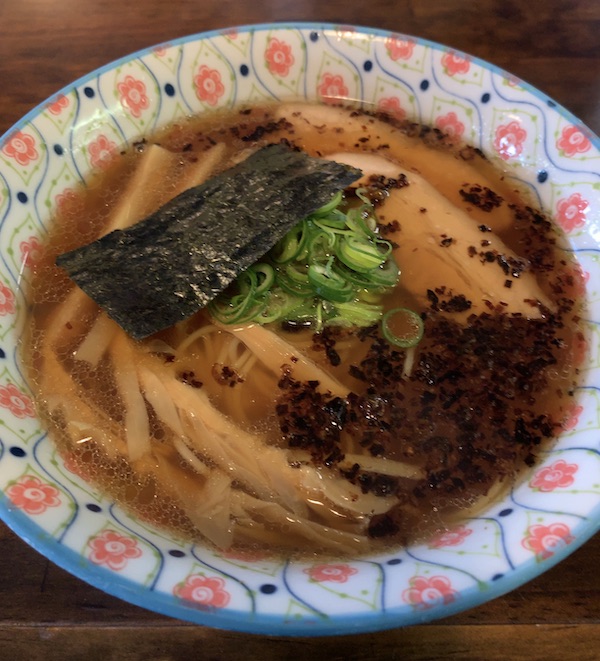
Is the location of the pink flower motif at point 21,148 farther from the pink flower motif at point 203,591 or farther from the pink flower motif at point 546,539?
the pink flower motif at point 546,539

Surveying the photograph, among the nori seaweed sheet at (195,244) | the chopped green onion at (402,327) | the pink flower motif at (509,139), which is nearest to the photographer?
the nori seaweed sheet at (195,244)

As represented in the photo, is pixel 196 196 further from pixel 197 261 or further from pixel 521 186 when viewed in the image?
pixel 521 186

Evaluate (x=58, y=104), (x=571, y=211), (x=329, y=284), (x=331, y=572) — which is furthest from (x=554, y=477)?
(x=58, y=104)

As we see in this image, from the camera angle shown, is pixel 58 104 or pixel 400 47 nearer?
pixel 58 104

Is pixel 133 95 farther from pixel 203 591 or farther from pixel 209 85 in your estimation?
pixel 203 591

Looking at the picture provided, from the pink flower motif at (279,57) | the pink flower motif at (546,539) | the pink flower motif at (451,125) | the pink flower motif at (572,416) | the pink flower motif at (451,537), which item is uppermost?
the pink flower motif at (279,57)

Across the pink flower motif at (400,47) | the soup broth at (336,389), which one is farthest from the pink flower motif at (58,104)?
the pink flower motif at (400,47)
